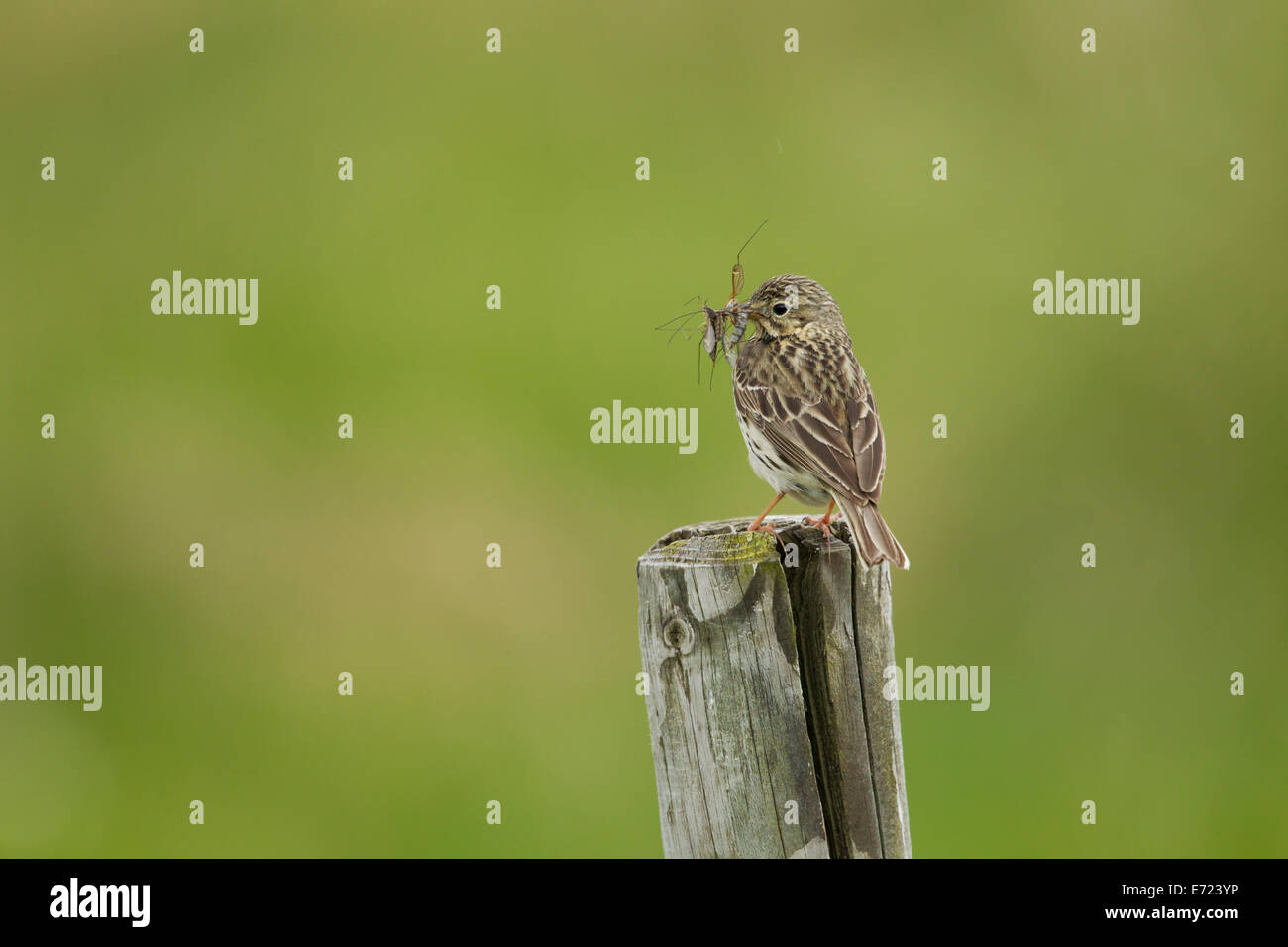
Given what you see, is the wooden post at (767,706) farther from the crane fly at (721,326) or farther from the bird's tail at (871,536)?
the crane fly at (721,326)

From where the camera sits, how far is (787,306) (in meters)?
10.0

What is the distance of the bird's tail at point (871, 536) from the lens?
6927mm

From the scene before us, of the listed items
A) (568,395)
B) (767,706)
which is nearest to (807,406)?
(767,706)

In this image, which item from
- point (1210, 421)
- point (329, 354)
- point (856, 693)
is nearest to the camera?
point (856, 693)

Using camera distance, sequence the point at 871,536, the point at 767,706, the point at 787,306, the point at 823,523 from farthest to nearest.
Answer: the point at 787,306
the point at 823,523
the point at 871,536
the point at 767,706

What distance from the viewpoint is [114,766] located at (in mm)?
15352

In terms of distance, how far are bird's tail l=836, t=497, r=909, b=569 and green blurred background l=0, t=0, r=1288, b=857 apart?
6.57 m

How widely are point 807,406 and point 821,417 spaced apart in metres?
0.14

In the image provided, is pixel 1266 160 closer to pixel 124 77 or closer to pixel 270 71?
pixel 270 71

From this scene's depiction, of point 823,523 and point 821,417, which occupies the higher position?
point 821,417

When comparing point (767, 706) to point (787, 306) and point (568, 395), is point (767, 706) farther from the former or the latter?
point (568, 395)

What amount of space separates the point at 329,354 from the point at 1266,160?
13.7 metres

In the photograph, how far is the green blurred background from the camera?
1533cm

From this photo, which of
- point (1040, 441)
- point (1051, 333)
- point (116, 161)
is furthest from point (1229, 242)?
point (116, 161)
